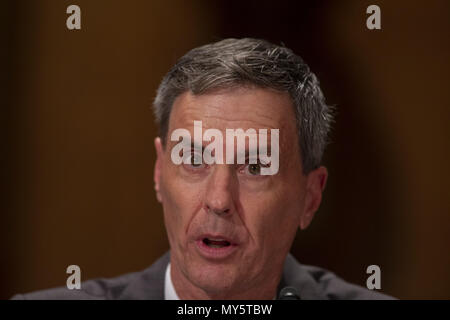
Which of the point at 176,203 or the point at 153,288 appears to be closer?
the point at 176,203

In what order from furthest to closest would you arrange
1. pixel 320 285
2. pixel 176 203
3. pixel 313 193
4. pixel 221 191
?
pixel 320 285 → pixel 313 193 → pixel 176 203 → pixel 221 191

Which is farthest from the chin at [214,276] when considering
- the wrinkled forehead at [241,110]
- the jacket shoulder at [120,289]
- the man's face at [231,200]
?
the wrinkled forehead at [241,110]

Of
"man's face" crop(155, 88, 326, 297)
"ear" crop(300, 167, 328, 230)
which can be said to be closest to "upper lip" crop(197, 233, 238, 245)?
"man's face" crop(155, 88, 326, 297)

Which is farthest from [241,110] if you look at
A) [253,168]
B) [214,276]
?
[214,276]

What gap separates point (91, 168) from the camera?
7.00 feet

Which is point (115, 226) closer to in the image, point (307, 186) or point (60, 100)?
point (60, 100)

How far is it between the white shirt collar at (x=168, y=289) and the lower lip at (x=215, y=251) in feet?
0.92

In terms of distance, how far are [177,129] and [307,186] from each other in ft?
1.48

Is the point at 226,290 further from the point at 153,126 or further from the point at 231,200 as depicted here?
the point at 153,126

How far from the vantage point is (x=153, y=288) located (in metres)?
2.14

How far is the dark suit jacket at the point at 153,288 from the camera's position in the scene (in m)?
2.13

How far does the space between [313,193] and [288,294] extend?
1.14 ft

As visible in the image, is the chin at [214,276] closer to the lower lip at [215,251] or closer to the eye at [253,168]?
the lower lip at [215,251]
